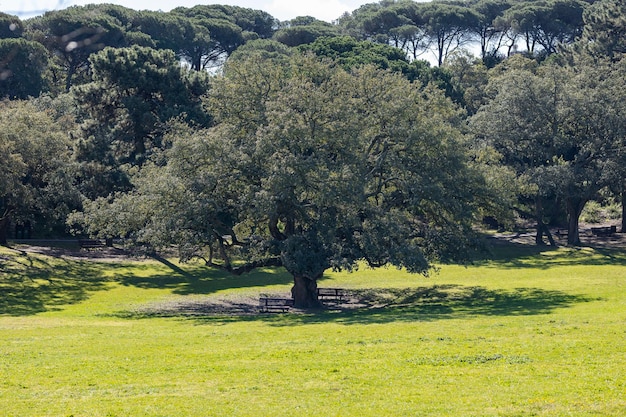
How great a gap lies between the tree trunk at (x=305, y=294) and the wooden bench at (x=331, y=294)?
31.3 inches

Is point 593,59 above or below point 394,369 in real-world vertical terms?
above

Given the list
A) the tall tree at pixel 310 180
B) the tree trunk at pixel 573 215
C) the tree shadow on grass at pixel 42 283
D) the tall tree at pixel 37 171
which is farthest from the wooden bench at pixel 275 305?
the tree trunk at pixel 573 215

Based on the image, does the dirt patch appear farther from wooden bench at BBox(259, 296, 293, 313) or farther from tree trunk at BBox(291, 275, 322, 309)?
tree trunk at BBox(291, 275, 322, 309)

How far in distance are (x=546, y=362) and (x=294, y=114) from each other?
21.1 m

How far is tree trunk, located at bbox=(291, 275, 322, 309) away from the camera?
41.6 m

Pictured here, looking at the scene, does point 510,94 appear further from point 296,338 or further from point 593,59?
point 296,338

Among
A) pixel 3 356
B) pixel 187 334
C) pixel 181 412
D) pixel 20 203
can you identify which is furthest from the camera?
pixel 20 203

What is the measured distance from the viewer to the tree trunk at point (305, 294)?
136 ft

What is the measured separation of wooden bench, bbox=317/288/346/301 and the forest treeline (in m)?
1.41

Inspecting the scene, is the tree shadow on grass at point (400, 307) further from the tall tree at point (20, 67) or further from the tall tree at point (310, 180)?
the tall tree at point (20, 67)

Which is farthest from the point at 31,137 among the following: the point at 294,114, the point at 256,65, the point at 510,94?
the point at 510,94

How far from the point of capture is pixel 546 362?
20.9 metres

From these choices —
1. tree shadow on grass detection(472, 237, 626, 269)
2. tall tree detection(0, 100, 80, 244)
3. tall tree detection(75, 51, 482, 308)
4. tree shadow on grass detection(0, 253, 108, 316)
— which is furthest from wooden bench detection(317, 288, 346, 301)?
tall tree detection(0, 100, 80, 244)

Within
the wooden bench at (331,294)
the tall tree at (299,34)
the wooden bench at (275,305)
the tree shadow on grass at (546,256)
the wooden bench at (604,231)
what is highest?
the tall tree at (299,34)
